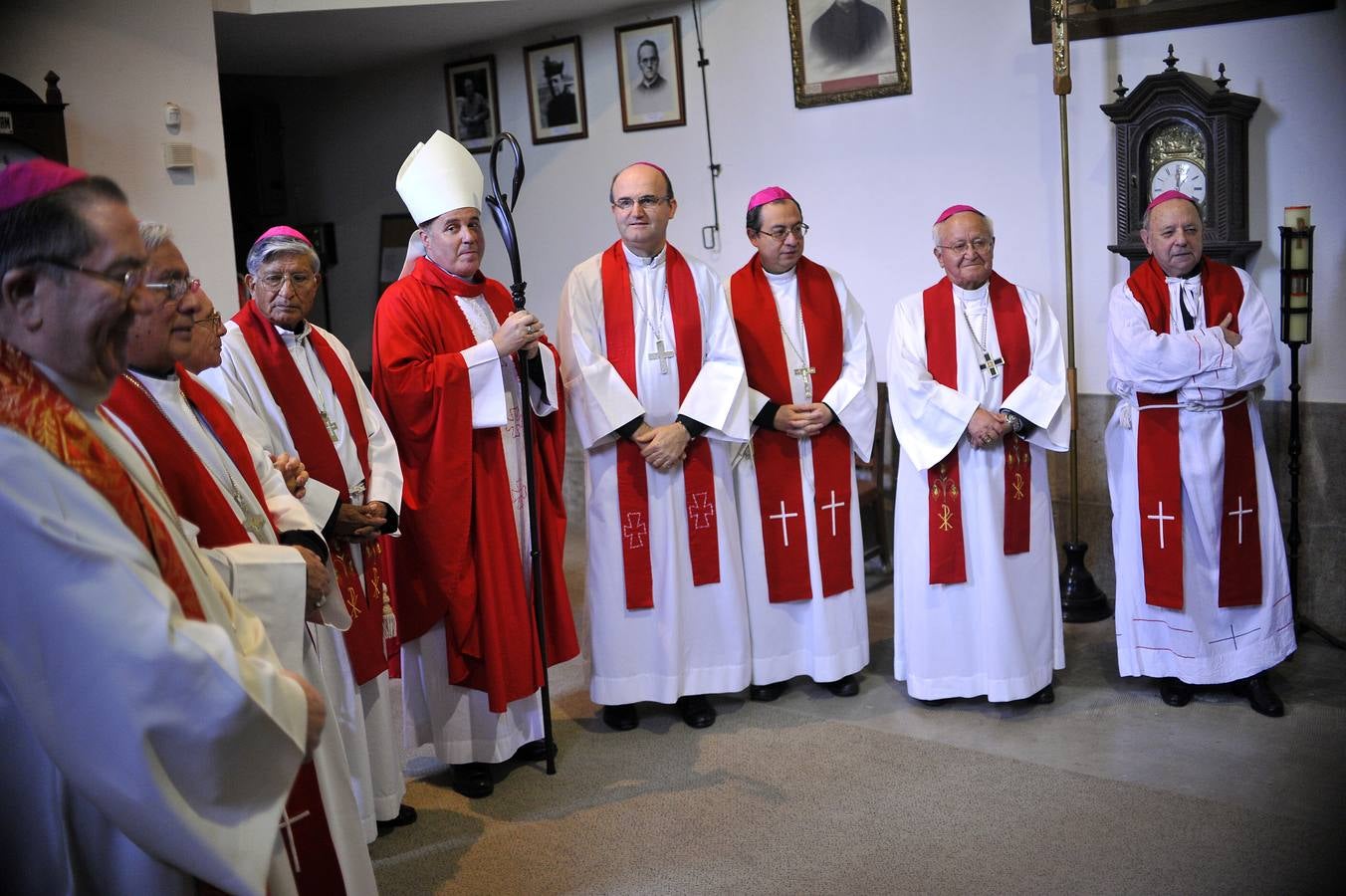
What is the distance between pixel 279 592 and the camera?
2195mm

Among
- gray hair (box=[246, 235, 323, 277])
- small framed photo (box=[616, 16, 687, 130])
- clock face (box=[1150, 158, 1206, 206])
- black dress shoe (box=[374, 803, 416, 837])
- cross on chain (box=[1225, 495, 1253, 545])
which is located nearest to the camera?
gray hair (box=[246, 235, 323, 277])

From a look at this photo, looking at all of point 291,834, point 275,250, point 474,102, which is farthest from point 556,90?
point 291,834

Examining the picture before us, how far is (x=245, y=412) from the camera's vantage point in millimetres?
3422

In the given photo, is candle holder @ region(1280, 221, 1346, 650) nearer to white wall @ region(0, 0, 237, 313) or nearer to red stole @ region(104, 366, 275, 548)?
red stole @ region(104, 366, 275, 548)

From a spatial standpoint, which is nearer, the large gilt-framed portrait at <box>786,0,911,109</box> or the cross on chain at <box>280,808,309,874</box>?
the cross on chain at <box>280,808,309,874</box>

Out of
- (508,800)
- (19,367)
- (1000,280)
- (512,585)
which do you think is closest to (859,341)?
(1000,280)

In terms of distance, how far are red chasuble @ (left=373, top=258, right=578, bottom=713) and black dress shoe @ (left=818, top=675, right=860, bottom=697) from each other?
137 cm

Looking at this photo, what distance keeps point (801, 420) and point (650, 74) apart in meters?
3.56

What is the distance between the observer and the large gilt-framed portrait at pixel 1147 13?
529 cm

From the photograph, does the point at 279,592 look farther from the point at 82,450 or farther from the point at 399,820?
the point at 399,820

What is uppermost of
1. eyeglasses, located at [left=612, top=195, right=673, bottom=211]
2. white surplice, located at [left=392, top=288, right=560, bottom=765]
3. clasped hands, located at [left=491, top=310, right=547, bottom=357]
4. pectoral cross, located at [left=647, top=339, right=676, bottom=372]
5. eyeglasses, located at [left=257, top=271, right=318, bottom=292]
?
eyeglasses, located at [left=612, top=195, right=673, bottom=211]

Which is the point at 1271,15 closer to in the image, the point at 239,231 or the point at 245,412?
the point at 245,412

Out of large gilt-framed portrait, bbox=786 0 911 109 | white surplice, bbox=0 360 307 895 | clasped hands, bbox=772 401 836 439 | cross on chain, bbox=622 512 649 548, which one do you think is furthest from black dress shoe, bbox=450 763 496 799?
large gilt-framed portrait, bbox=786 0 911 109

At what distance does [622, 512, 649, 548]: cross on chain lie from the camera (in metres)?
4.72
